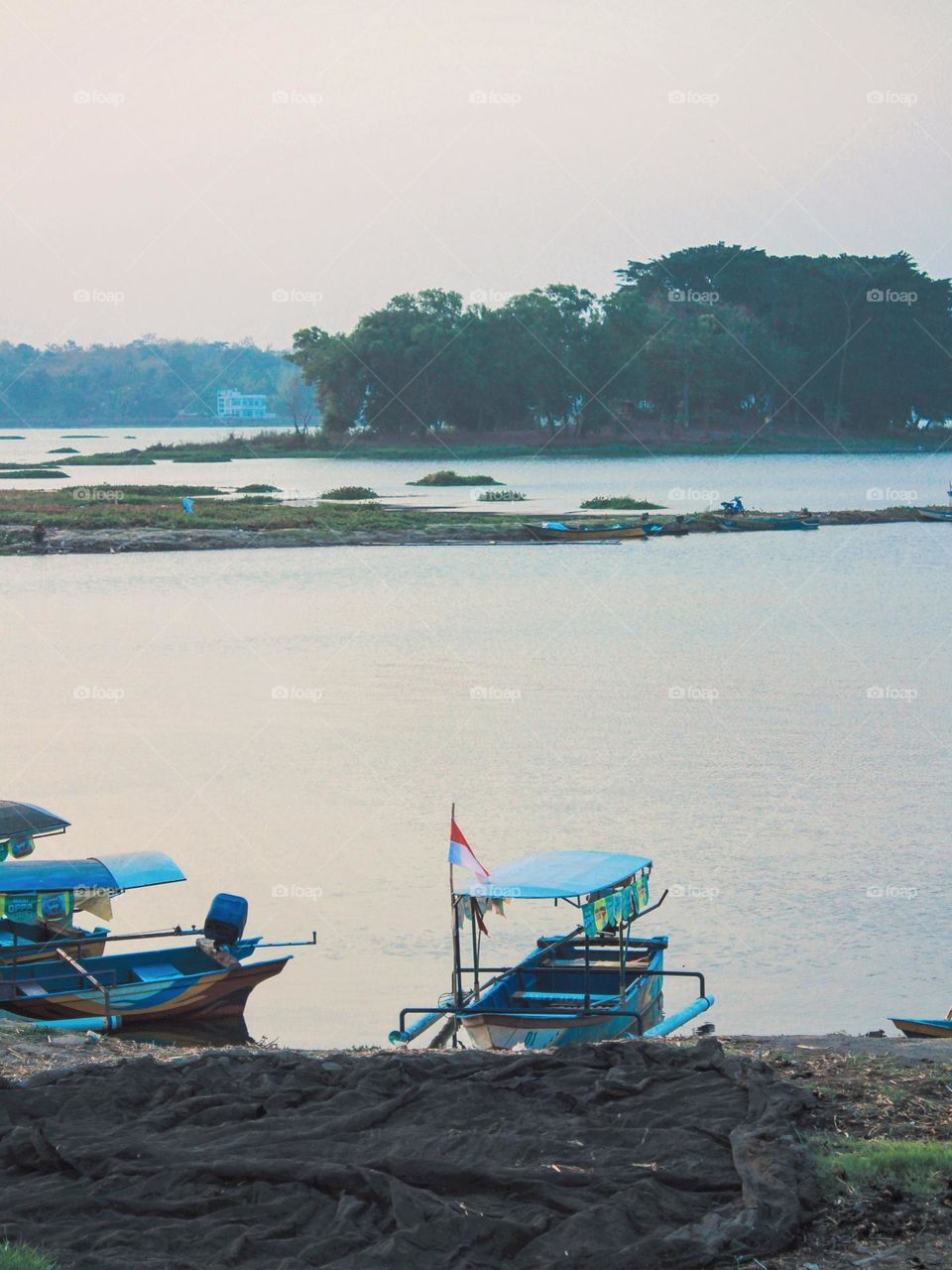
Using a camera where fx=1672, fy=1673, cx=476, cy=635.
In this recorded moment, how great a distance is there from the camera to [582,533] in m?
66.8

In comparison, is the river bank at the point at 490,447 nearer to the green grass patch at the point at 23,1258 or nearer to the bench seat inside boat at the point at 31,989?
the bench seat inside boat at the point at 31,989

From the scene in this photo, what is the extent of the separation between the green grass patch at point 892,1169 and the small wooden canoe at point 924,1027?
15.2 ft

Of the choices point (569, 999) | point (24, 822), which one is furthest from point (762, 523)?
point (569, 999)

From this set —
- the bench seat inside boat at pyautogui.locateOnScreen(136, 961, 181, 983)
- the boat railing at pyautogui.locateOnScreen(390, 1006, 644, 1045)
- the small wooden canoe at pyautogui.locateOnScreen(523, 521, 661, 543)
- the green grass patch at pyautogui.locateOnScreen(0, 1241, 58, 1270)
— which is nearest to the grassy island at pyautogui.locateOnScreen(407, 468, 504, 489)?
the small wooden canoe at pyautogui.locateOnScreen(523, 521, 661, 543)

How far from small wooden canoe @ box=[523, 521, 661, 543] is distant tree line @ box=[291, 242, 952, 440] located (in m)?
64.1

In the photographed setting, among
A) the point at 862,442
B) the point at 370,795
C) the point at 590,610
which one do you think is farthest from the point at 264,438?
the point at 370,795

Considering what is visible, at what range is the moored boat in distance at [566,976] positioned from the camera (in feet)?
41.5

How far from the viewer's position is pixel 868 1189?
25.4 feet

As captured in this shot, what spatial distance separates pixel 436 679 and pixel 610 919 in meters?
21.1

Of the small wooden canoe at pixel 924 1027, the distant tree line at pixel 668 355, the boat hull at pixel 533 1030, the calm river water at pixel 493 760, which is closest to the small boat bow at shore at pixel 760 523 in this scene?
the calm river water at pixel 493 760

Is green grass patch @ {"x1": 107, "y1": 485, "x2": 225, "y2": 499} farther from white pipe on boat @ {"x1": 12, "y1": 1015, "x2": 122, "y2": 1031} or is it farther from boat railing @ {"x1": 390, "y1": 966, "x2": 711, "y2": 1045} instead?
boat railing @ {"x1": 390, "y1": 966, "x2": 711, "y2": 1045}

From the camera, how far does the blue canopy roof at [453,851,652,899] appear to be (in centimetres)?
1260

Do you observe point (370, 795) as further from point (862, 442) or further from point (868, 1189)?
point (862, 442)

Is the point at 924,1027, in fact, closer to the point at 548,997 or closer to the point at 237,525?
the point at 548,997
